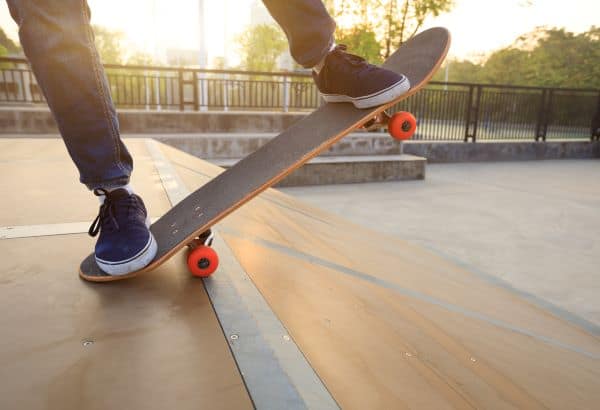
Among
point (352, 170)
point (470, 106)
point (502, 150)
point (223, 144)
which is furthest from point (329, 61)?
point (502, 150)

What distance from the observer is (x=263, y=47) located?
1206 inches

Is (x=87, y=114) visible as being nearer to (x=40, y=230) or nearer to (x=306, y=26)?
(x=40, y=230)

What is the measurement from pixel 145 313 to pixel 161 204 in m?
0.97

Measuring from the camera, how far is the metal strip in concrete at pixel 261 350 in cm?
72

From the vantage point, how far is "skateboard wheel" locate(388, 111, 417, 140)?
4.97 ft

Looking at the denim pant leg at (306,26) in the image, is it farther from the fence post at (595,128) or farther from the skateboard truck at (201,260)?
the fence post at (595,128)

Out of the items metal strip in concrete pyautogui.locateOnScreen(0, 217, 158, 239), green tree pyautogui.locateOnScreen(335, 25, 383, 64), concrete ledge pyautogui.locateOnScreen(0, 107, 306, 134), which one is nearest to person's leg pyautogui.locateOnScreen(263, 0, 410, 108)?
metal strip in concrete pyautogui.locateOnScreen(0, 217, 158, 239)

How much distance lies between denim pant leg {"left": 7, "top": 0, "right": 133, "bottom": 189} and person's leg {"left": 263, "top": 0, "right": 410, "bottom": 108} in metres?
0.69

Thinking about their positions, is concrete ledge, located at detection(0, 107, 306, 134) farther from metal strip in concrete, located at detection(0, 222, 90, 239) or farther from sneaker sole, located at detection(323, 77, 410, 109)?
sneaker sole, located at detection(323, 77, 410, 109)

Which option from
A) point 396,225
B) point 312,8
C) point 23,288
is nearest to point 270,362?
point 23,288

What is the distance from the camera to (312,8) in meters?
1.44

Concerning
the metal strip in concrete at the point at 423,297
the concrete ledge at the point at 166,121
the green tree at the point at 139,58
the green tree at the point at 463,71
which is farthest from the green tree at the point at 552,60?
the green tree at the point at 139,58

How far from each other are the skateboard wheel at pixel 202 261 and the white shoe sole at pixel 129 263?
115mm

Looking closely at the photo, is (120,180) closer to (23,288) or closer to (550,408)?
(23,288)
